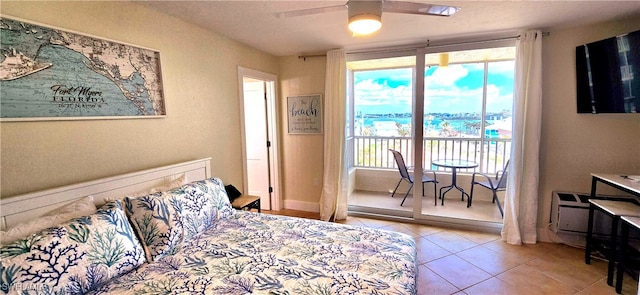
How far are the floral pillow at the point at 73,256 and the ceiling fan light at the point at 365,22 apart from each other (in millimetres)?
1693

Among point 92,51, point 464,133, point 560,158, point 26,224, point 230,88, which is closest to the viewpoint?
point 26,224

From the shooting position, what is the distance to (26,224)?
1364 mm

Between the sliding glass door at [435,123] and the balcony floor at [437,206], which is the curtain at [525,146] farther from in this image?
the sliding glass door at [435,123]

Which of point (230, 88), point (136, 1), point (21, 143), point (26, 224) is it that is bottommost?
point (26, 224)

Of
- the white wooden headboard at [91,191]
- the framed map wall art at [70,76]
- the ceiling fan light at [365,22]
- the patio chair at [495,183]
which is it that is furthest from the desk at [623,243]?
the framed map wall art at [70,76]

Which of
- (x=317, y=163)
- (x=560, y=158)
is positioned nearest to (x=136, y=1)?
(x=317, y=163)

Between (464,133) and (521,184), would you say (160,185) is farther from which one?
(464,133)

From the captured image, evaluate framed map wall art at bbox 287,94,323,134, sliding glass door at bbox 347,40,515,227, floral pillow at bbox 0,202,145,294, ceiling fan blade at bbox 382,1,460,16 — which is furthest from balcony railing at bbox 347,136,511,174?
floral pillow at bbox 0,202,145,294

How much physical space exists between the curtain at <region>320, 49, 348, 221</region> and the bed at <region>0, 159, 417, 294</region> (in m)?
1.59

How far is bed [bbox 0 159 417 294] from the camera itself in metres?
1.21

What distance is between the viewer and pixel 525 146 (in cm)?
282

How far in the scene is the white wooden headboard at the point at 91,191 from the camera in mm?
1404

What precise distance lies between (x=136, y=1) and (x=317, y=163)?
2631 millimetres

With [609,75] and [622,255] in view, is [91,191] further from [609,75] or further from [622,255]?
[609,75]
